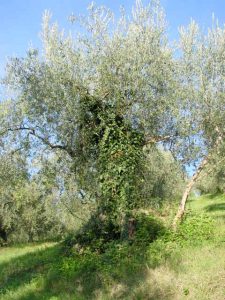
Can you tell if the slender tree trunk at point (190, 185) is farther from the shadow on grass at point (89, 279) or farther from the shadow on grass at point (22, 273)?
the shadow on grass at point (22, 273)

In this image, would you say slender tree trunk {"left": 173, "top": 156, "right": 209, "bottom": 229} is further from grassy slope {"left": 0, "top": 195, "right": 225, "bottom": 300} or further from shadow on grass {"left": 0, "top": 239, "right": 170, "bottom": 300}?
shadow on grass {"left": 0, "top": 239, "right": 170, "bottom": 300}

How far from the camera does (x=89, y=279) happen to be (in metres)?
15.6

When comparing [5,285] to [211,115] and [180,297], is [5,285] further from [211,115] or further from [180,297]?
[211,115]

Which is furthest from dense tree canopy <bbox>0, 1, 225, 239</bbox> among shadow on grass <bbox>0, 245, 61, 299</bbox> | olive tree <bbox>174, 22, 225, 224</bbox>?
shadow on grass <bbox>0, 245, 61, 299</bbox>

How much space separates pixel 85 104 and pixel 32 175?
6.05m

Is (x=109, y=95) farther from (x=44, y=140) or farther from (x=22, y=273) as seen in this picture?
(x=22, y=273)

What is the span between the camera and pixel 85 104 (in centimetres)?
1975

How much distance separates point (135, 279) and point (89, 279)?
231 centimetres

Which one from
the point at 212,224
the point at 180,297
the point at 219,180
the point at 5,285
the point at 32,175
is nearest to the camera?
the point at 180,297

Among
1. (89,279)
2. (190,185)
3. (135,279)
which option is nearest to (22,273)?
(89,279)

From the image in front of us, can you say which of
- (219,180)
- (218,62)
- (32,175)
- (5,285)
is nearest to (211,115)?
(218,62)

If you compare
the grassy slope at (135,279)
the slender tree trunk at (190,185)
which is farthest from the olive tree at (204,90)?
the grassy slope at (135,279)

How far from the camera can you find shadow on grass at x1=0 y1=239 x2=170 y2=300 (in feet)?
45.5

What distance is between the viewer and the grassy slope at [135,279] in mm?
12703
